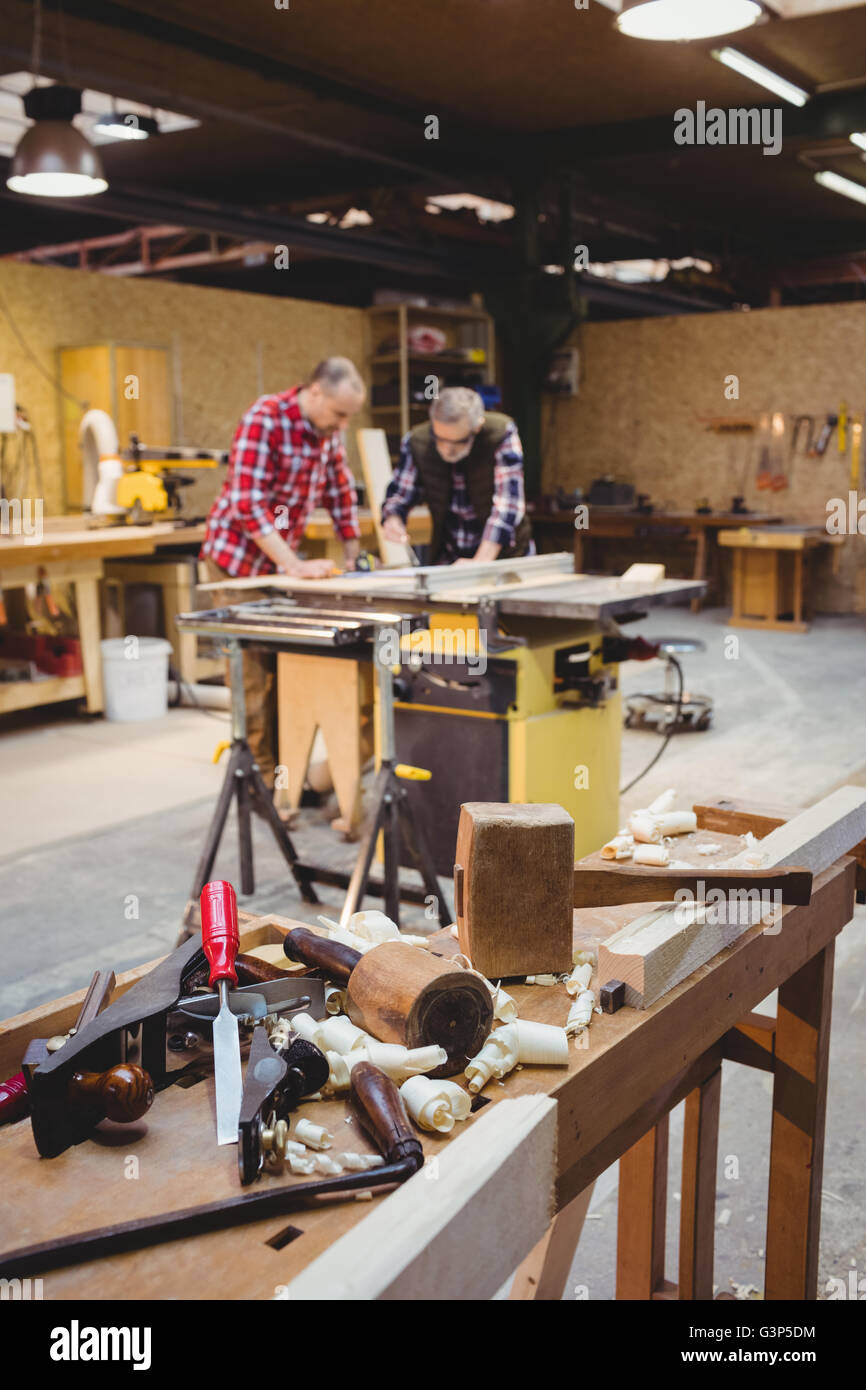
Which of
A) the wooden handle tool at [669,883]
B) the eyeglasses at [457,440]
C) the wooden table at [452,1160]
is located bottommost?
the wooden table at [452,1160]

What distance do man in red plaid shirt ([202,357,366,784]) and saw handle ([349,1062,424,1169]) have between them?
2.76 m

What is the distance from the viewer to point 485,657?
314 centimetres

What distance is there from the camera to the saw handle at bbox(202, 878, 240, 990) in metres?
1.05

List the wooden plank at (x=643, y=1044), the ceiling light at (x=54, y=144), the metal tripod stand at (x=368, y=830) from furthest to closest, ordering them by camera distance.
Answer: the ceiling light at (x=54, y=144)
the metal tripod stand at (x=368, y=830)
the wooden plank at (x=643, y=1044)

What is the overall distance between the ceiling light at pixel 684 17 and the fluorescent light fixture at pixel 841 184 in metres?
5.63

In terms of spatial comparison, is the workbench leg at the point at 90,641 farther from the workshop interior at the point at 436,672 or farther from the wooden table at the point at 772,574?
the wooden table at the point at 772,574

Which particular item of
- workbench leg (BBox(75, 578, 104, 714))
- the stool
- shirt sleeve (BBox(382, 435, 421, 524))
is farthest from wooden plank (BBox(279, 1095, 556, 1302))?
workbench leg (BBox(75, 578, 104, 714))

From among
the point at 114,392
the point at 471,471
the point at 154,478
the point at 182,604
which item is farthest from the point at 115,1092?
the point at 114,392

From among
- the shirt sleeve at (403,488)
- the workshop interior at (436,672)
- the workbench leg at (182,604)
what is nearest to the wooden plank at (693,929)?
the workshop interior at (436,672)

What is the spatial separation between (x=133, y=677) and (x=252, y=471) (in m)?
2.26

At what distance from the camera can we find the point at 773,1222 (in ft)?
5.06

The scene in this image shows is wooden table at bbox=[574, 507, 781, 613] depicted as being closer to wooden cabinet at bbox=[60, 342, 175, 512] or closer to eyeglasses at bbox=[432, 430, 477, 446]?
wooden cabinet at bbox=[60, 342, 175, 512]

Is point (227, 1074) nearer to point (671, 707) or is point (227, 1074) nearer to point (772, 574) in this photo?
point (671, 707)

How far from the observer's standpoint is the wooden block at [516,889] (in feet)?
3.58
